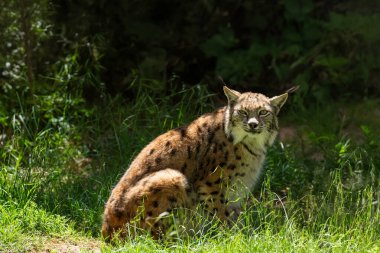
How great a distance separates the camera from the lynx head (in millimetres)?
7508

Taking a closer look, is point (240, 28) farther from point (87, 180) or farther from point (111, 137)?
point (87, 180)

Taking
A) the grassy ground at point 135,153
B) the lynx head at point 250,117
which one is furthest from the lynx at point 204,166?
the grassy ground at point 135,153

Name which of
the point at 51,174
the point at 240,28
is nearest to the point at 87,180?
the point at 51,174

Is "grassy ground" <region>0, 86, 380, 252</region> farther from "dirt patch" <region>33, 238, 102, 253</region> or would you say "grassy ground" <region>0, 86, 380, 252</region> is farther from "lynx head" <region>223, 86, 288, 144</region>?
"lynx head" <region>223, 86, 288, 144</region>

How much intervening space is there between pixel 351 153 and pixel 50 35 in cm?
408

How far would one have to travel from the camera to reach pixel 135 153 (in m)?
8.98

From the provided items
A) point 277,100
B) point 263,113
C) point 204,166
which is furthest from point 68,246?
point 277,100

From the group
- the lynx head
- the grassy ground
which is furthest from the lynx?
the grassy ground

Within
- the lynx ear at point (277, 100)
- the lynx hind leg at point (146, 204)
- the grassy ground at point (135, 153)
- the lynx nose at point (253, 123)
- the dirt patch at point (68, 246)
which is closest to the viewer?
the grassy ground at point (135, 153)

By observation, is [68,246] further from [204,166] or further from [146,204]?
[204,166]

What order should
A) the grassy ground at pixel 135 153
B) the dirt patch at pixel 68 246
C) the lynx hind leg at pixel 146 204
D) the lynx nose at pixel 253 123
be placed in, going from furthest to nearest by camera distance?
the lynx nose at pixel 253 123 → the dirt patch at pixel 68 246 → the lynx hind leg at pixel 146 204 → the grassy ground at pixel 135 153

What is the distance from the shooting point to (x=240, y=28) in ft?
39.3

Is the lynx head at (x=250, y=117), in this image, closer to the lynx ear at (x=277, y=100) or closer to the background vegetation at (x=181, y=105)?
the lynx ear at (x=277, y=100)

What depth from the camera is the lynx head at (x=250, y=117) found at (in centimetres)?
751
